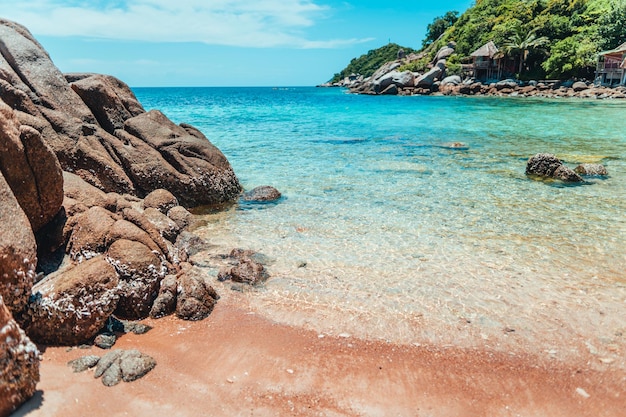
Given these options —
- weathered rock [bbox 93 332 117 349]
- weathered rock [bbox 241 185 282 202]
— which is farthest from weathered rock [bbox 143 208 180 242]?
weathered rock [bbox 241 185 282 202]

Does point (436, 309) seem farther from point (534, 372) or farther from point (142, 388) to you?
point (142, 388)

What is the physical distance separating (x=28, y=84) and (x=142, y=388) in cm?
963

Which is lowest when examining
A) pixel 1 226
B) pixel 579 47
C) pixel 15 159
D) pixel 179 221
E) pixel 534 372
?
pixel 534 372

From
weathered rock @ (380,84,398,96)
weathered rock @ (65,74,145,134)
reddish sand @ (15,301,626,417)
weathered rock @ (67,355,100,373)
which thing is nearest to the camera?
reddish sand @ (15,301,626,417)

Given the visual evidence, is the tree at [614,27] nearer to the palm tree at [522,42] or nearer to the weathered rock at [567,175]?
the palm tree at [522,42]

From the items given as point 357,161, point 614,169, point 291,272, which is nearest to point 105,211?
point 291,272

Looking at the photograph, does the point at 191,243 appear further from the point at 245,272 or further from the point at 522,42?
the point at 522,42

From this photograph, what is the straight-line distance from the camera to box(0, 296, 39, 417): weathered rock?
400cm

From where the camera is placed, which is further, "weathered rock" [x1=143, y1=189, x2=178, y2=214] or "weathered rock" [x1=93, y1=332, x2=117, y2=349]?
"weathered rock" [x1=143, y1=189, x2=178, y2=214]

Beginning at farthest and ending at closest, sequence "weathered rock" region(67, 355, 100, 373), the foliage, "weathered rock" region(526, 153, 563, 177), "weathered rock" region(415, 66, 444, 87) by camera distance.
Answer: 1. the foliage
2. "weathered rock" region(415, 66, 444, 87)
3. "weathered rock" region(526, 153, 563, 177)
4. "weathered rock" region(67, 355, 100, 373)

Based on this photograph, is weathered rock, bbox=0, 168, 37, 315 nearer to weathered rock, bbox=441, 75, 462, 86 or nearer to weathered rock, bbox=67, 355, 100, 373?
weathered rock, bbox=67, 355, 100, 373

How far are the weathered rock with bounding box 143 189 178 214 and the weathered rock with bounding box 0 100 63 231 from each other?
381 centimetres

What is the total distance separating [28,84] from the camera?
10.9 m

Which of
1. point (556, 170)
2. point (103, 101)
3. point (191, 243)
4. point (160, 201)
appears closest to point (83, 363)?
point (191, 243)
